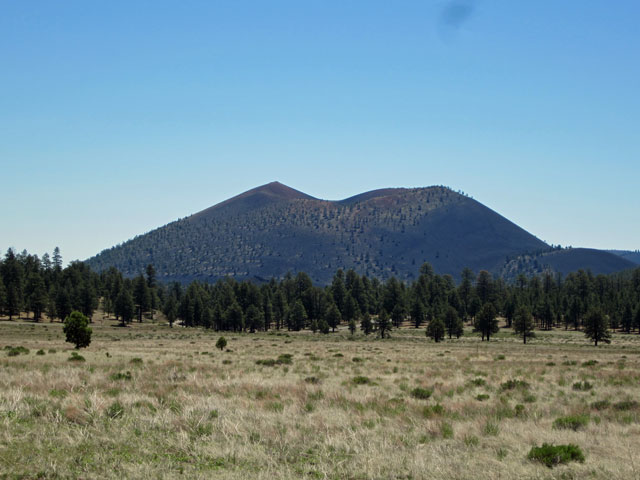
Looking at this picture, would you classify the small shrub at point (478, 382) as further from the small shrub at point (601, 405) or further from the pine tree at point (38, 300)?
the pine tree at point (38, 300)

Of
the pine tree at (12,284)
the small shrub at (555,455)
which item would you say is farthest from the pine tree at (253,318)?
the small shrub at (555,455)

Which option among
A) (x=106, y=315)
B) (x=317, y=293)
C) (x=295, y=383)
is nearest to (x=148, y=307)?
(x=106, y=315)

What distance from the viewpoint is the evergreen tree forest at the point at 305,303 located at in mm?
105688

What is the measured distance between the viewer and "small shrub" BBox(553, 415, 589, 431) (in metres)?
13.5

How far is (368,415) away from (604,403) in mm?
9222

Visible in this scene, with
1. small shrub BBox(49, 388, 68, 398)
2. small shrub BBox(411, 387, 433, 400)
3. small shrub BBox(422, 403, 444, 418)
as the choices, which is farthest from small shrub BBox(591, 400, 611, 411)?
small shrub BBox(49, 388, 68, 398)

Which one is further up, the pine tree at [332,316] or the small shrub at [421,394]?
the small shrub at [421,394]

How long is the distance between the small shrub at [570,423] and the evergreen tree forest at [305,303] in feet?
241

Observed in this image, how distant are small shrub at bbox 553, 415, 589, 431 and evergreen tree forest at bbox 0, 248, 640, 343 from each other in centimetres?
7330

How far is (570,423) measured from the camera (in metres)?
13.6

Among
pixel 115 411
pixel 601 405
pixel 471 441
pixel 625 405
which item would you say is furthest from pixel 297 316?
pixel 471 441

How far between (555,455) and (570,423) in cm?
419

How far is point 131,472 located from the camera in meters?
8.48

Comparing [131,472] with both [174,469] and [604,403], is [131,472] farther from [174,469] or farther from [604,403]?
[604,403]
